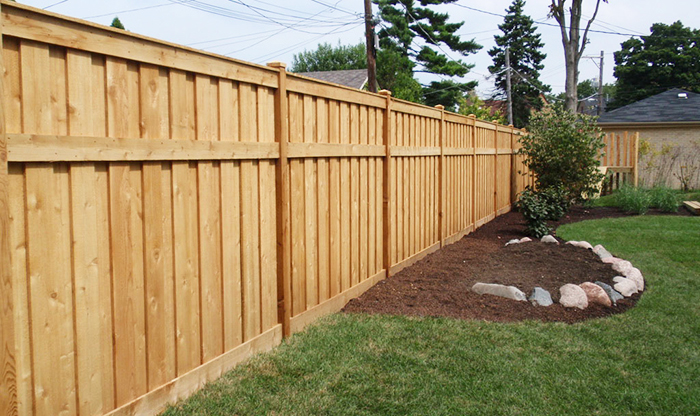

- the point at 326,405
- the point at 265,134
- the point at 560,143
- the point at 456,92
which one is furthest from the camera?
the point at 456,92

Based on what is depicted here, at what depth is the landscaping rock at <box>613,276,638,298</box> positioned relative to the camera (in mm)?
5848

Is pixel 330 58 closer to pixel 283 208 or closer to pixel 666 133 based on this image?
pixel 666 133

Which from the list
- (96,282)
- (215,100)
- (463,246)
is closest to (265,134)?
(215,100)

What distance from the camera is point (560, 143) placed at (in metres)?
12.7

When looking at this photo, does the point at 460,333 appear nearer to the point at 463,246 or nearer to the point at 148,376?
the point at 148,376

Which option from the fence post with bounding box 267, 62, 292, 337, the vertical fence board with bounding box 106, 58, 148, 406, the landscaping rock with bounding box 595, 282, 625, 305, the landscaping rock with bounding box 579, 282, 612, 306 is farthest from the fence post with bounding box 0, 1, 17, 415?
the landscaping rock with bounding box 595, 282, 625, 305

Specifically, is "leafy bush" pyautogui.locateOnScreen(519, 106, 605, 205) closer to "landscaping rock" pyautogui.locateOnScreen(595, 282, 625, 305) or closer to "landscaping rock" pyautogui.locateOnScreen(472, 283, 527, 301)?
"landscaping rock" pyautogui.locateOnScreen(595, 282, 625, 305)

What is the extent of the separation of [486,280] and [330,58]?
195 feet

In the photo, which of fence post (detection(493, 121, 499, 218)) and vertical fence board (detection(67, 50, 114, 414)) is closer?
vertical fence board (detection(67, 50, 114, 414))

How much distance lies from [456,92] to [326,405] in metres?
34.7

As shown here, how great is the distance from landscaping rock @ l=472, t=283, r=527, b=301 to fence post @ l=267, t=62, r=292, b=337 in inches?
86.8

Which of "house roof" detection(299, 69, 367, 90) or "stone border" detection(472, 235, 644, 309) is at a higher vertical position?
"house roof" detection(299, 69, 367, 90)

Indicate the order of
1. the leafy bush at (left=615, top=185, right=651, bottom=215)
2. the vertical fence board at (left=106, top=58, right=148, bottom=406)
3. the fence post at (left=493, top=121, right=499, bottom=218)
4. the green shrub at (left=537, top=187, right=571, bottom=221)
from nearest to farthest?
the vertical fence board at (left=106, top=58, right=148, bottom=406), the green shrub at (left=537, top=187, right=571, bottom=221), the fence post at (left=493, top=121, right=499, bottom=218), the leafy bush at (left=615, top=185, right=651, bottom=215)

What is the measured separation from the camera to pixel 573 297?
17.7ft
